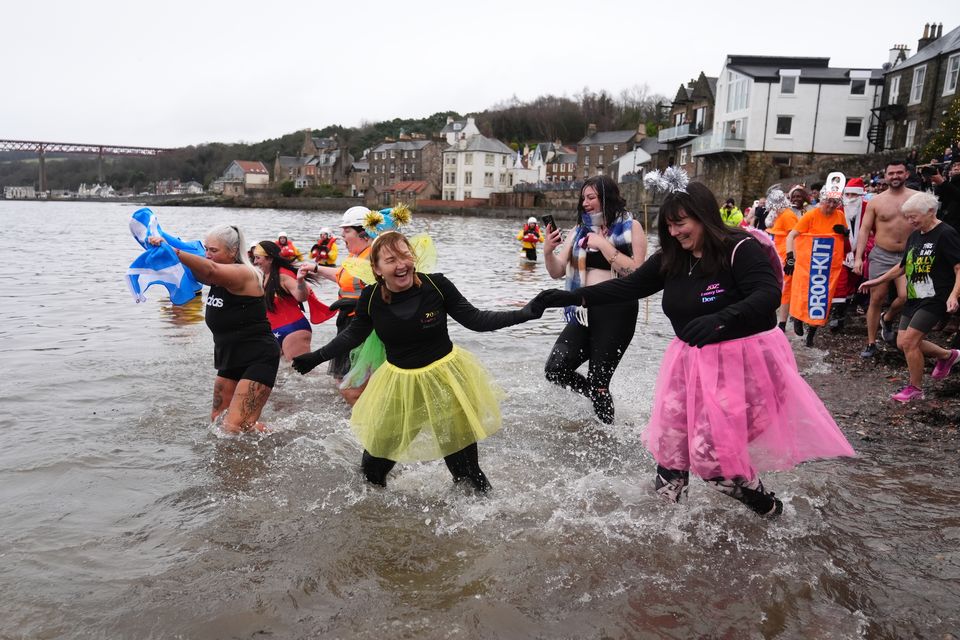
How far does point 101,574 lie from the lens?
13.2 feet

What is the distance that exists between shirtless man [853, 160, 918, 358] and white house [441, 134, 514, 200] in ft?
297

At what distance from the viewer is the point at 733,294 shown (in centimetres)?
377

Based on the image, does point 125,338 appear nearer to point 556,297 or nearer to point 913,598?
point 556,297

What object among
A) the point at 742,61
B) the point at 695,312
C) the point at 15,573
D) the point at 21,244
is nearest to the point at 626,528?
the point at 695,312

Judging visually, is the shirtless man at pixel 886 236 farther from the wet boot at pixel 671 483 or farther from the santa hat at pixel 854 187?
the wet boot at pixel 671 483

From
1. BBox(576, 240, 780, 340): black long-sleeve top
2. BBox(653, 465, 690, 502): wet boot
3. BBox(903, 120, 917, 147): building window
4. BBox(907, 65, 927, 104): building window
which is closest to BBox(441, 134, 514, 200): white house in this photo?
BBox(903, 120, 917, 147): building window

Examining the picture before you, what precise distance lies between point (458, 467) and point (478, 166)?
9570cm

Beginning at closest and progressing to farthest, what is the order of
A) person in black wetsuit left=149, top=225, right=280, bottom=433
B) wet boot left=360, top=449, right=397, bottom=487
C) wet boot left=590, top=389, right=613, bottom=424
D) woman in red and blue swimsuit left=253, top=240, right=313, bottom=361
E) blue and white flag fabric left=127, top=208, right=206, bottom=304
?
1. wet boot left=360, top=449, right=397, bottom=487
2. blue and white flag fabric left=127, top=208, right=206, bottom=304
3. person in black wetsuit left=149, top=225, right=280, bottom=433
4. wet boot left=590, top=389, right=613, bottom=424
5. woman in red and blue swimsuit left=253, top=240, right=313, bottom=361

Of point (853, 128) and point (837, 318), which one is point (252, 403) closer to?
point (837, 318)

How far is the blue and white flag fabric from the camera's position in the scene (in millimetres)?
5199

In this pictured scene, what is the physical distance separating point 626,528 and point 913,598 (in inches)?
61.1

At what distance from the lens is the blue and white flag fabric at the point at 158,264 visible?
5199mm

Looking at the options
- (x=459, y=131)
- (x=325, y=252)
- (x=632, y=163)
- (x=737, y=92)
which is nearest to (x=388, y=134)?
(x=459, y=131)

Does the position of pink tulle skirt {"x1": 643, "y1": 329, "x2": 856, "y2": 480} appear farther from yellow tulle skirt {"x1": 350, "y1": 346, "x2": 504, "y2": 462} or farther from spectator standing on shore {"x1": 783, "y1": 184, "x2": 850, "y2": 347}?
spectator standing on shore {"x1": 783, "y1": 184, "x2": 850, "y2": 347}
